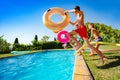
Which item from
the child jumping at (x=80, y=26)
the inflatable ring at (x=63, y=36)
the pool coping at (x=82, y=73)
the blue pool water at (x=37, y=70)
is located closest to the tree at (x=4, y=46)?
the blue pool water at (x=37, y=70)

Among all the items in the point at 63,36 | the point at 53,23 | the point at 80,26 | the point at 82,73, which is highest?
the point at 53,23

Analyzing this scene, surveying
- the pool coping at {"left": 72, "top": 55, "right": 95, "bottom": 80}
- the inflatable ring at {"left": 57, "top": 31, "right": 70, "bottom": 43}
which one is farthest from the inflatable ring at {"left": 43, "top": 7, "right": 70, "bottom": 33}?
the pool coping at {"left": 72, "top": 55, "right": 95, "bottom": 80}

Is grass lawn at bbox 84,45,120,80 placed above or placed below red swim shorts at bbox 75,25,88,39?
below

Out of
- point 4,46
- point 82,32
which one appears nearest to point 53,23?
point 82,32

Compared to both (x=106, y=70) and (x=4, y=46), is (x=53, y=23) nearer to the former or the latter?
(x=106, y=70)

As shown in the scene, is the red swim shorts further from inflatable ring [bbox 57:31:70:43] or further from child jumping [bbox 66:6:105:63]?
inflatable ring [bbox 57:31:70:43]

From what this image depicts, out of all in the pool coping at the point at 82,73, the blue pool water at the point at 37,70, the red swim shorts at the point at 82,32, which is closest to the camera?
the pool coping at the point at 82,73

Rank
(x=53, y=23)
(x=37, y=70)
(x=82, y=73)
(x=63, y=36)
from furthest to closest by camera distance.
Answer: (x=37, y=70), (x=63, y=36), (x=53, y=23), (x=82, y=73)

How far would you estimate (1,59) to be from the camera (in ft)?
56.8

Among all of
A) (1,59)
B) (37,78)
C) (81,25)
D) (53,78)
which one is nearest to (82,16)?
(81,25)

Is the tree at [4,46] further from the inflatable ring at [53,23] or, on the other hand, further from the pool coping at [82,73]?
the pool coping at [82,73]

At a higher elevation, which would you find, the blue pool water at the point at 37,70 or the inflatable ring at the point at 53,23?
the inflatable ring at the point at 53,23

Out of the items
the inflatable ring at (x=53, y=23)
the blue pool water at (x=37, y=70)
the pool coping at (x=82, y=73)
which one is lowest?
the blue pool water at (x=37, y=70)

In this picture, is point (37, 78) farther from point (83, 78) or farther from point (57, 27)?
point (83, 78)
